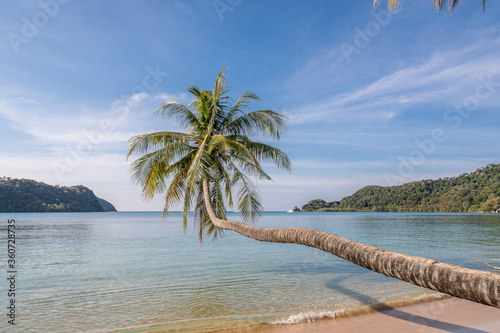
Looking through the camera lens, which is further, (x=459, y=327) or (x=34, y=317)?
(x=34, y=317)

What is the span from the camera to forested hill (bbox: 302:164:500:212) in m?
91.6

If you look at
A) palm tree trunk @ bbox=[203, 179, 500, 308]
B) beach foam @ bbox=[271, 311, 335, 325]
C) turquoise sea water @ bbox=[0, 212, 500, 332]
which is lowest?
turquoise sea water @ bbox=[0, 212, 500, 332]

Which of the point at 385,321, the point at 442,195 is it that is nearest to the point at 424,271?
the point at 385,321

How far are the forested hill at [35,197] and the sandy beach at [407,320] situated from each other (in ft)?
292

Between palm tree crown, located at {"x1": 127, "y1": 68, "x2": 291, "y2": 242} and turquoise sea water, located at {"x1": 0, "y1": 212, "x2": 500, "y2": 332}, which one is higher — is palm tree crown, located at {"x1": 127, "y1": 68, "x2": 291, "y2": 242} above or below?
above

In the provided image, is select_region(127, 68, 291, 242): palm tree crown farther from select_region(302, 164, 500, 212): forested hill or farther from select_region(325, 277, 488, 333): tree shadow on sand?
select_region(302, 164, 500, 212): forested hill

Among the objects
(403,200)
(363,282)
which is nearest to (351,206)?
(403,200)

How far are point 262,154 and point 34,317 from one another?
8.08 metres

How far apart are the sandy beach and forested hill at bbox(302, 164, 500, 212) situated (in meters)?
95.1

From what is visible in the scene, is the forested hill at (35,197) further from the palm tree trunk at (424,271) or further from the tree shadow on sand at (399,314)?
A: the palm tree trunk at (424,271)

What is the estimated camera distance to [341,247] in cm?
317

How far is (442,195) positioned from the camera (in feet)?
348

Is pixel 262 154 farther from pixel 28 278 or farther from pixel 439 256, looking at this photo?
pixel 439 256

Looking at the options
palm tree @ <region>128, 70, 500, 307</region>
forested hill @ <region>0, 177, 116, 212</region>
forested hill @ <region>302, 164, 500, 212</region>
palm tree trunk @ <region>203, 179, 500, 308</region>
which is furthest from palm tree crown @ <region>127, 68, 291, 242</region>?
forested hill @ <region>302, 164, 500, 212</region>
